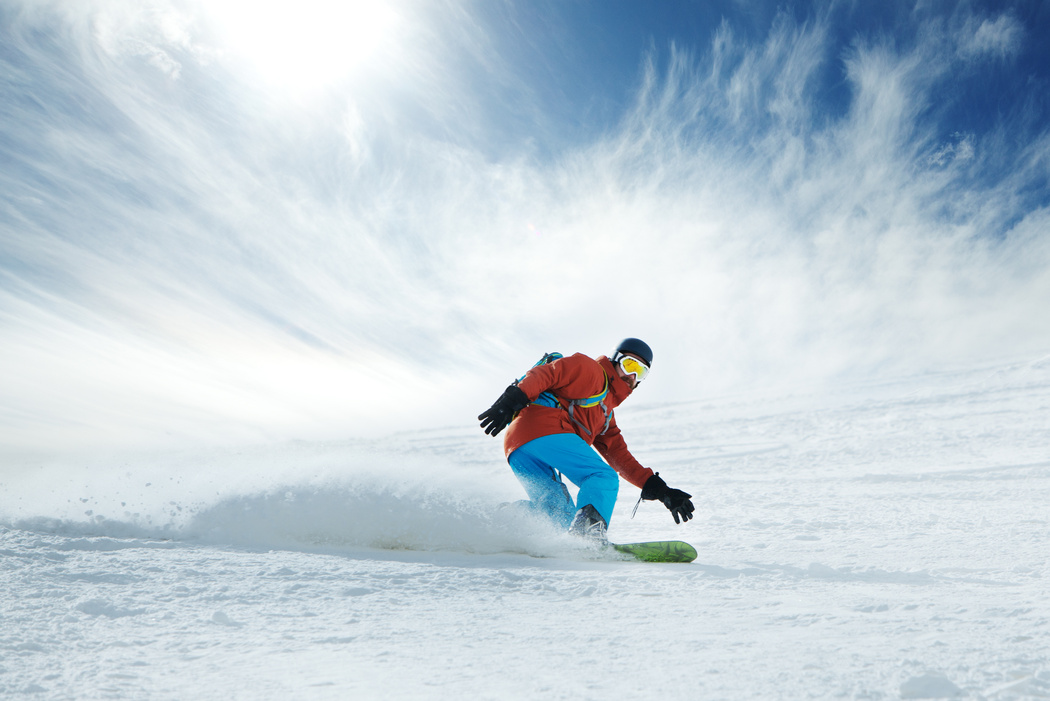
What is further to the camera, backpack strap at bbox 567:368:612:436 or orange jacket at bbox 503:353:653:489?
backpack strap at bbox 567:368:612:436

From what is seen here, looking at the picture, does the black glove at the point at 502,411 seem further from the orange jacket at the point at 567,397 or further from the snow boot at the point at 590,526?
the snow boot at the point at 590,526

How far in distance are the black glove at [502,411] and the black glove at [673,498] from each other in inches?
38.6

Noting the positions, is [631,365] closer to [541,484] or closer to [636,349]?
[636,349]

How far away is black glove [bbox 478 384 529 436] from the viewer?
10.9 ft

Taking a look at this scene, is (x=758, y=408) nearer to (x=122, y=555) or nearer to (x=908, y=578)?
(x=908, y=578)

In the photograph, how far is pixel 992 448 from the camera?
626 centimetres

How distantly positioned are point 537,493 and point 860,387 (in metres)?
12.2

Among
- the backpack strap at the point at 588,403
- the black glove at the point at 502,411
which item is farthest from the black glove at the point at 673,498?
the black glove at the point at 502,411

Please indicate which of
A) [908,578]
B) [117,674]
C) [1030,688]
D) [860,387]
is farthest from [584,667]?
[860,387]

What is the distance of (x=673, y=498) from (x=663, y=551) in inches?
31.7

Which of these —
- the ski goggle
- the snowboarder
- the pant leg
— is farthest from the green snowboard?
the ski goggle

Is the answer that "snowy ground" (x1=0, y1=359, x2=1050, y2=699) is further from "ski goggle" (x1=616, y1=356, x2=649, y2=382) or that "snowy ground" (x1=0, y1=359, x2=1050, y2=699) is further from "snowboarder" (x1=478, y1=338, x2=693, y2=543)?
"ski goggle" (x1=616, y1=356, x2=649, y2=382)

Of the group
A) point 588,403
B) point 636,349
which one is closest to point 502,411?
point 588,403

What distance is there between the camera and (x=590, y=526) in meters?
3.07
